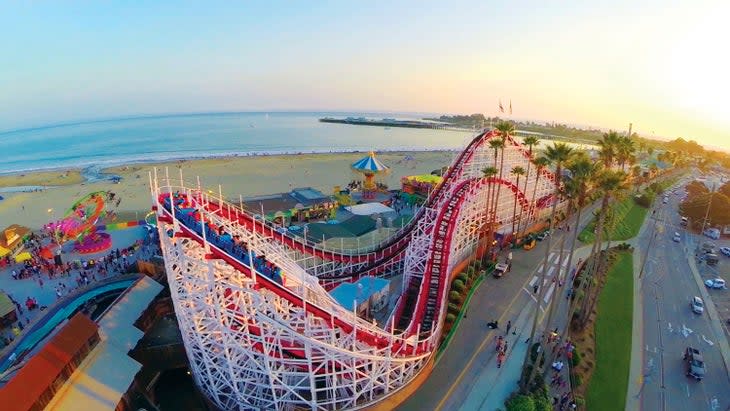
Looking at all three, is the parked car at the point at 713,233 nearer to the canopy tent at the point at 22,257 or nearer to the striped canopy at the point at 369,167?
the striped canopy at the point at 369,167

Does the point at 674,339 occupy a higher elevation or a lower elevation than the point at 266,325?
lower

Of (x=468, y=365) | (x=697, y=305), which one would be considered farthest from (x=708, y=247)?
(x=468, y=365)

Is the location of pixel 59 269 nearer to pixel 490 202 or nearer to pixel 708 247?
pixel 490 202

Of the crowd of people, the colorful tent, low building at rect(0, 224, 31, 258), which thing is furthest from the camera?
the colorful tent

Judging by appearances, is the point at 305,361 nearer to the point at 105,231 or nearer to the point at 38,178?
Answer: the point at 105,231

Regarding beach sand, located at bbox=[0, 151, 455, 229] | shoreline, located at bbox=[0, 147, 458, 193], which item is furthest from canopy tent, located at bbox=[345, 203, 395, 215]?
shoreline, located at bbox=[0, 147, 458, 193]

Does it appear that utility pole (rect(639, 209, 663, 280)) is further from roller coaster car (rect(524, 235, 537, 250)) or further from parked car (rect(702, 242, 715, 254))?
roller coaster car (rect(524, 235, 537, 250))
